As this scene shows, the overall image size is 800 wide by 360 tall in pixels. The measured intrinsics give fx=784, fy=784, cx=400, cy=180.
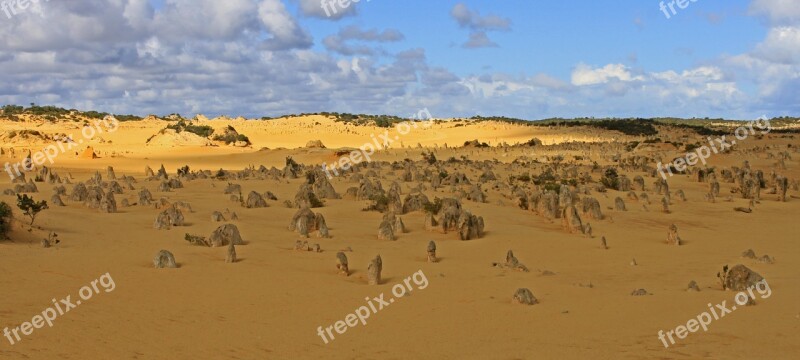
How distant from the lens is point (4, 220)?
36.8ft

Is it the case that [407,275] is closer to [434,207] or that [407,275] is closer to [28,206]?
[434,207]

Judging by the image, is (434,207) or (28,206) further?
(434,207)

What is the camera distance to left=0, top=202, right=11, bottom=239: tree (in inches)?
429

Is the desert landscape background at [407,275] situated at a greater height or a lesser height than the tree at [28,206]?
lesser

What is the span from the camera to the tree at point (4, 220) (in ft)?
35.8

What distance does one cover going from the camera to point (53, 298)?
27.3ft

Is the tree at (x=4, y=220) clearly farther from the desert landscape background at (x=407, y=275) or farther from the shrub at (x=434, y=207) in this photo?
the shrub at (x=434, y=207)

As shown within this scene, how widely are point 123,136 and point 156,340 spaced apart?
138 ft

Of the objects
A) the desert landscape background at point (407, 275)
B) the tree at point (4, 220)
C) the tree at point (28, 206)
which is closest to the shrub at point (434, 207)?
the desert landscape background at point (407, 275)

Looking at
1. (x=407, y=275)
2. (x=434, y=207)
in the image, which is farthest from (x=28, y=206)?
(x=434, y=207)

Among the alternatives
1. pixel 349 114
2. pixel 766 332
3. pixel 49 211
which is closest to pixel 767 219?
pixel 766 332

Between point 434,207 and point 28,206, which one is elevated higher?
point 28,206

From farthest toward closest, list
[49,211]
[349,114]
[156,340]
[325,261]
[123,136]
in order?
[349,114], [123,136], [49,211], [325,261], [156,340]

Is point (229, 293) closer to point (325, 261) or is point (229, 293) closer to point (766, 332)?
point (325, 261)
